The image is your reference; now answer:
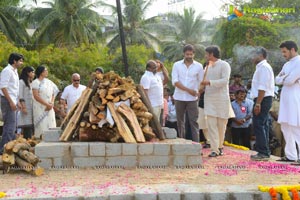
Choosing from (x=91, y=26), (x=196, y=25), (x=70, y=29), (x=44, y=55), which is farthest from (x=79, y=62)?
(x=196, y=25)

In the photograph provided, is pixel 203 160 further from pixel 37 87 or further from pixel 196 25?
pixel 196 25

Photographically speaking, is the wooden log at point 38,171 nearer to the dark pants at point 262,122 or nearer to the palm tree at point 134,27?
the dark pants at point 262,122

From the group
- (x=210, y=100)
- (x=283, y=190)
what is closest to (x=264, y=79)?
(x=210, y=100)

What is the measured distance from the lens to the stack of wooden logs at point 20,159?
249 inches

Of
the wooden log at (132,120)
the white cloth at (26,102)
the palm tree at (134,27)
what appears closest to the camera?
the wooden log at (132,120)

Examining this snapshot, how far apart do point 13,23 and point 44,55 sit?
9493 mm

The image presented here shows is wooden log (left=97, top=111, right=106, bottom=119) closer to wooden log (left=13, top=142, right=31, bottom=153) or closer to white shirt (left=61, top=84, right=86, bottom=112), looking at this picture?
wooden log (left=13, top=142, right=31, bottom=153)

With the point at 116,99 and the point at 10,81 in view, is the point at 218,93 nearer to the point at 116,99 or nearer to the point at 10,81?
the point at 116,99

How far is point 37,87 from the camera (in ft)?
28.5

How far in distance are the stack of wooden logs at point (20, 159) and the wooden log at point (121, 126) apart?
4.22ft

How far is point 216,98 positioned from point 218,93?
0.09m

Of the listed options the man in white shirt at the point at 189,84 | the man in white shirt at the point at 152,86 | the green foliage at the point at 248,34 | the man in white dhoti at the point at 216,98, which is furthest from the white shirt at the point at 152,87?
the green foliage at the point at 248,34

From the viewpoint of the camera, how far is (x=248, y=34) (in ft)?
70.0

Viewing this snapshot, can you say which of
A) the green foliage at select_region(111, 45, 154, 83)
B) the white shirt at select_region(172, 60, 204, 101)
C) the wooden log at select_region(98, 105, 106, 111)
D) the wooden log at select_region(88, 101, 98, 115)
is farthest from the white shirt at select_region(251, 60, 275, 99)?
the green foliage at select_region(111, 45, 154, 83)
